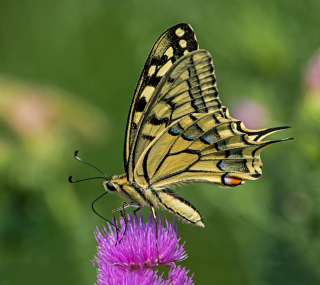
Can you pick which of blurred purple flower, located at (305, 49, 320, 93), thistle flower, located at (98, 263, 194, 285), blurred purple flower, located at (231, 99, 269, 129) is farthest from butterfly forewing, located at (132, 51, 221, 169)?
blurred purple flower, located at (305, 49, 320, 93)

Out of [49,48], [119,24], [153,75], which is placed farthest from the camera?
[49,48]

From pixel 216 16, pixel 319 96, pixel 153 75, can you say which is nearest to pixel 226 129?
pixel 153 75

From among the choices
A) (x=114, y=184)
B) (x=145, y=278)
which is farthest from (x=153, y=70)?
(x=145, y=278)

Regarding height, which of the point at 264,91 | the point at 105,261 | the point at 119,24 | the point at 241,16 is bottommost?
the point at 105,261

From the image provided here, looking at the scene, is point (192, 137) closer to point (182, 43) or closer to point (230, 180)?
point (230, 180)

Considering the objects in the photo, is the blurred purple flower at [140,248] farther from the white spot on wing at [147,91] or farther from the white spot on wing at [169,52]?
the white spot on wing at [169,52]

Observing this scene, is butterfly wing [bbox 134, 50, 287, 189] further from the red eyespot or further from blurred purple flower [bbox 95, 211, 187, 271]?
blurred purple flower [bbox 95, 211, 187, 271]

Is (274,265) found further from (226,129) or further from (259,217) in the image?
(226,129)
